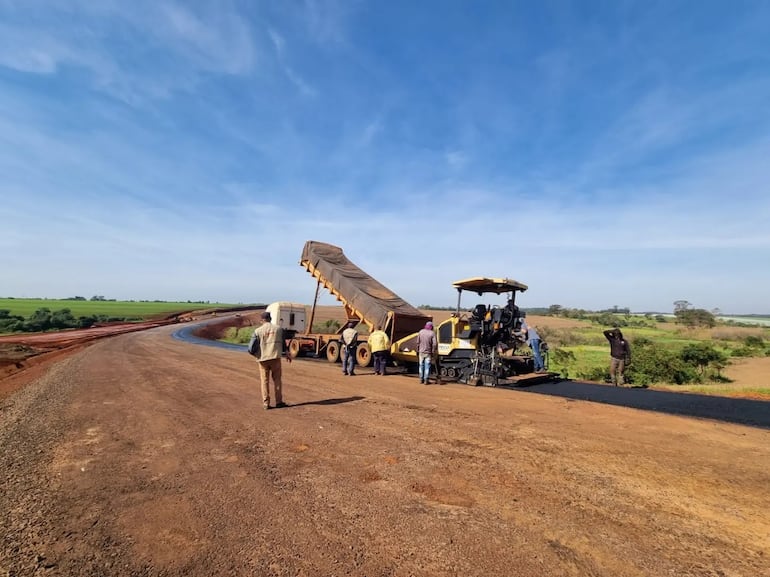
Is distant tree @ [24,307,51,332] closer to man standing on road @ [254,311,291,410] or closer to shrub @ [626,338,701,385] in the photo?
man standing on road @ [254,311,291,410]

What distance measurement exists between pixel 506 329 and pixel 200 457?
331 inches

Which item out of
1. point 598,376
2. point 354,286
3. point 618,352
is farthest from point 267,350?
point 598,376

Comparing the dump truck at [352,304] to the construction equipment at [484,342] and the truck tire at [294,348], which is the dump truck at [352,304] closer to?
the truck tire at [294,348]

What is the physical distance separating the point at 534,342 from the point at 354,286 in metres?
6.47

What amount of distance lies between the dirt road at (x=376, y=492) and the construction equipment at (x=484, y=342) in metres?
3.59

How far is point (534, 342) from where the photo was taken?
1191 cm

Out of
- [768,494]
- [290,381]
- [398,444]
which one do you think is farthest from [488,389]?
[768,494]

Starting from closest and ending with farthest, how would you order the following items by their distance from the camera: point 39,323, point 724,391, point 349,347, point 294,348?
point 724,391 → point 349,347 → point 294,348 → point 39,323

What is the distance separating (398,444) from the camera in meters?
5.57

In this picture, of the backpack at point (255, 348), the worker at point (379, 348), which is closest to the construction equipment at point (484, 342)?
the worker at point (379, 348)

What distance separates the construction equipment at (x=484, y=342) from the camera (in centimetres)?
1121

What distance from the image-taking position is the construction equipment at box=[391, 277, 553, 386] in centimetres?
1121

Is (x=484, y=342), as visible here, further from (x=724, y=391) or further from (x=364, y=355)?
(x=724, y=391)

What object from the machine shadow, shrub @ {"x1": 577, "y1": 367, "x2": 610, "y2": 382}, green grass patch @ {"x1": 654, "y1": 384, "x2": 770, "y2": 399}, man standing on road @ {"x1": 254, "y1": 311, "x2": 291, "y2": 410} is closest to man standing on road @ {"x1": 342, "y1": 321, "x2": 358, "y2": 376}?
the machine shadow
